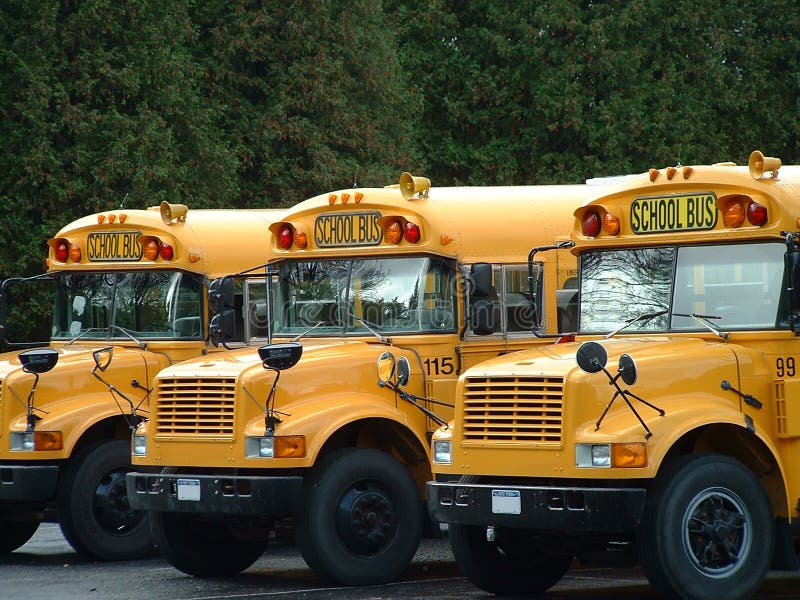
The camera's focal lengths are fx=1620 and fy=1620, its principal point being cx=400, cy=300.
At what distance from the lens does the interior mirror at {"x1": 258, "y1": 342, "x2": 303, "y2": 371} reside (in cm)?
1077

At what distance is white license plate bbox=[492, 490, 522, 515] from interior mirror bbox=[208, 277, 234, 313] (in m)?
3.87

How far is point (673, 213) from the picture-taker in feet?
33.6

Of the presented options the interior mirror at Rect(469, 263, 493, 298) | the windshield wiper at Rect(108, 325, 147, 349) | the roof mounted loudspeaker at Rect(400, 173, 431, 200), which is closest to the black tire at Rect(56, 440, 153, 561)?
the windshield wiper at Rect(108, 325, 147, 349)

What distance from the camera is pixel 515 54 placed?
35312 millimetres

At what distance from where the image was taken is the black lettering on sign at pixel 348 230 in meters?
12.1

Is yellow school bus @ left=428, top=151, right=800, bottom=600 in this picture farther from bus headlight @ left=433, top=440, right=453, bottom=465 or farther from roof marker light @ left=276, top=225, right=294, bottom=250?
roof marker light @ left=276, top=225, right=294, bottom=250

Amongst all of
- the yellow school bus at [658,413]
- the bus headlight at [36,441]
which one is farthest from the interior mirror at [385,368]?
the bus headlight at [36,441]

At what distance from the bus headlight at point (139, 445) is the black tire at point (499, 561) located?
2.45 meters

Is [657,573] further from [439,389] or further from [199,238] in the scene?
[199,238]

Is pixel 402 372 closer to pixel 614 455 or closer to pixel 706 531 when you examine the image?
pixel 614 455

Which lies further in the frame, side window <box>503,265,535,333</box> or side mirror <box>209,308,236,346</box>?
side mirror <box>209,308,236,346</box>

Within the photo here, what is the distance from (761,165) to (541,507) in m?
2.53

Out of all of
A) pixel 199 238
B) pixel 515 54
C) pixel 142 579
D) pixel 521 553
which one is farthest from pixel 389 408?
pixel 515 54

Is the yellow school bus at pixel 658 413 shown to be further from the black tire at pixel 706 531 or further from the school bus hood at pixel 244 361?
the school bus hood at pixel 244 361
